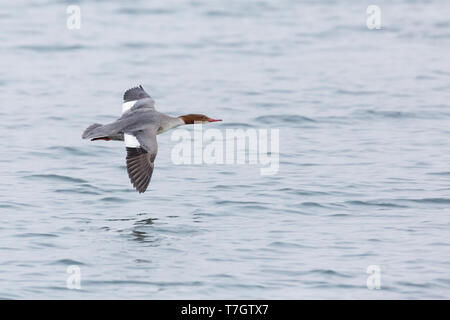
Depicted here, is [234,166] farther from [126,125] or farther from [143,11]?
[143,11]

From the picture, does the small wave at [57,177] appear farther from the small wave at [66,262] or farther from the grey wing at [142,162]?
the small wave at [66,262]

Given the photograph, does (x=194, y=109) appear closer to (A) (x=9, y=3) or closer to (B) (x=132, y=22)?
(B) (x=132, y=22)

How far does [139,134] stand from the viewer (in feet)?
30.8

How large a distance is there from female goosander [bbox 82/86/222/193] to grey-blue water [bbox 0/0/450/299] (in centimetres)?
46

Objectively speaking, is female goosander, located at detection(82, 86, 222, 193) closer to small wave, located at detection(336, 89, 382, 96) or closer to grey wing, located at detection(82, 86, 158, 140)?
grey wing, located at detection(82, 86, 158, 140)

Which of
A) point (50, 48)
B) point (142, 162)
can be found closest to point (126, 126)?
point (142, 162)

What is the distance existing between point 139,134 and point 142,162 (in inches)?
16.0

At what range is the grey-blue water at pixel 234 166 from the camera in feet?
25.9

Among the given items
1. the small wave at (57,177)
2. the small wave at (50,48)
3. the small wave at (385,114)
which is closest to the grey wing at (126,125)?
the small wave at (57,177)
